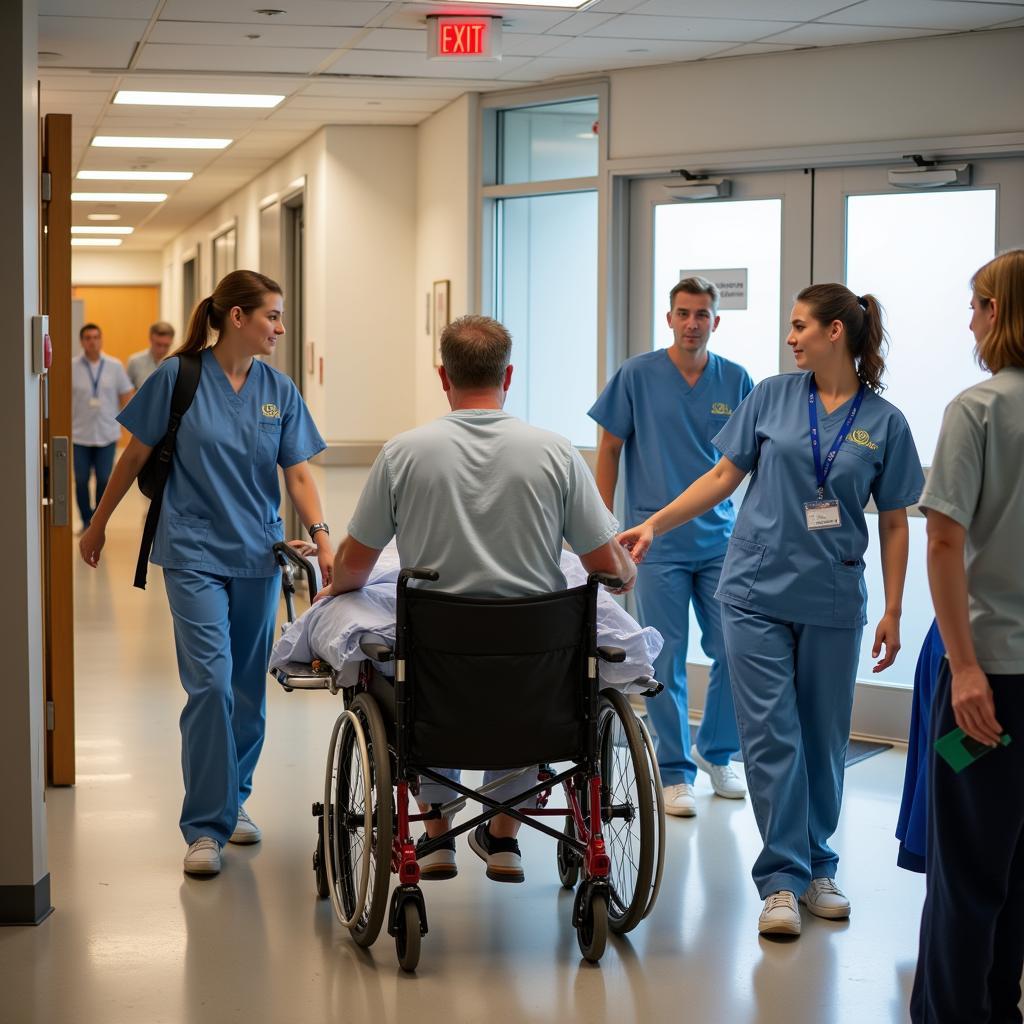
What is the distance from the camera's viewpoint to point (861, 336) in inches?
133

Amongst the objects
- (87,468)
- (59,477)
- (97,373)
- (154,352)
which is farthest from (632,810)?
(154,352)

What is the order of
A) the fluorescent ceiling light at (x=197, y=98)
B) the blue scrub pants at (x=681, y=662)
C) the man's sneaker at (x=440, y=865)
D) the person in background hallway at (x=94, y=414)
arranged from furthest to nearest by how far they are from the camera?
the person in background hallway at (x=94, y=414) < the fluorescent ceiling light at (x=197, y=98) < the blue scrub pants at (x=681, y=662) < the man's sneaker at (x=440, y=865)

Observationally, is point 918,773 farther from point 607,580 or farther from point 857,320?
point 857,320

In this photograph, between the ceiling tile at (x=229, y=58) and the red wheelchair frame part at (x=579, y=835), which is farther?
the ceiling tile at (x=229, y=58)

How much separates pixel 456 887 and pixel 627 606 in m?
2.50

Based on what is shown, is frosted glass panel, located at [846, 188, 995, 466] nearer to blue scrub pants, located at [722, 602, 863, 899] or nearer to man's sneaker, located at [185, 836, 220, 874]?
blue scrub pants, located at [722, 602, 863, 899]

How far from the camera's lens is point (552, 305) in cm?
621

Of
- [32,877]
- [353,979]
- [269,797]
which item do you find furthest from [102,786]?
[353,979]

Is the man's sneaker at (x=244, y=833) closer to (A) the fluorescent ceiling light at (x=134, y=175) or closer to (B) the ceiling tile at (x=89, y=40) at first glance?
(B) the ceiling tile at (x=89, y=40)

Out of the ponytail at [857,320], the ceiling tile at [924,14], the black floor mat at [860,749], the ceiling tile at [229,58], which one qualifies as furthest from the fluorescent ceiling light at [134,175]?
the ponytail at [857,320]

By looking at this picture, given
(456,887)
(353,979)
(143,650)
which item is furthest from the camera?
(143,650)

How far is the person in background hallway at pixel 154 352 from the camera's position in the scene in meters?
11.4

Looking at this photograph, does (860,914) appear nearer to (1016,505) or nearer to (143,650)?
(1016,505)

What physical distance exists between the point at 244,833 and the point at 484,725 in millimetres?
1341
